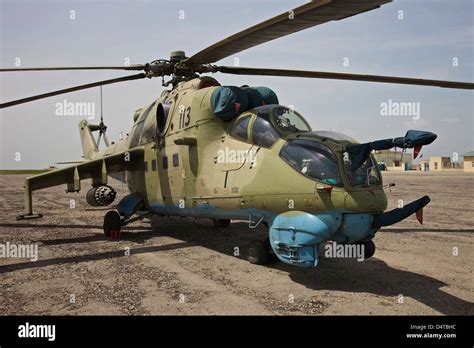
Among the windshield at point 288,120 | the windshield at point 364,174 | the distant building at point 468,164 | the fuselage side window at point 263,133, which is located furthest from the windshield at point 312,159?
the distant building at point 468,164

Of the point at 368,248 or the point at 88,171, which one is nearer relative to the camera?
the point at 368,248

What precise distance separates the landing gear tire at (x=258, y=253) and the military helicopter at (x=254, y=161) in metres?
0.02

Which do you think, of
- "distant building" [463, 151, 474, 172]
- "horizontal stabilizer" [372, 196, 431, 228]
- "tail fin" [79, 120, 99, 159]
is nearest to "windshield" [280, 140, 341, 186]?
"horizontal stabilizer" [372, 196, 431, 228]

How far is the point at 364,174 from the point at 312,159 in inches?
35.5

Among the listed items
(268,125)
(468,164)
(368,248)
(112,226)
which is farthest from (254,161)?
(468,164)

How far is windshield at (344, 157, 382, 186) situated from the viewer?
6.31 meters

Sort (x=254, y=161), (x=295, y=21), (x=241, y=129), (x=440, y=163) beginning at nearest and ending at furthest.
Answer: (x=295, y=21) → (x=254, y=161) → (x=241, y=129) → (x=440, y=163)

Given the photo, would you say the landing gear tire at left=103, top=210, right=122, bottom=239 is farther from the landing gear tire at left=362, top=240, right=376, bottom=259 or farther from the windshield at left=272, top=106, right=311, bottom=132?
the landing gear tire at left=362, top=240, right=376, bottom=259

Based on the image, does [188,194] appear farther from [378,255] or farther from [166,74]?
[378,255]

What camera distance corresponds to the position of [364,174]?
651 cm

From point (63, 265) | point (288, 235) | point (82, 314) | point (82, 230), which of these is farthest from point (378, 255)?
point (82, 230)

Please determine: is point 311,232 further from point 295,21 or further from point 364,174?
point 295,21

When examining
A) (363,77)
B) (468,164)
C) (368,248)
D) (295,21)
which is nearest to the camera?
(295,21)

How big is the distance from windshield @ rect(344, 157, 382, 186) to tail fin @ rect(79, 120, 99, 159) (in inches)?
541
